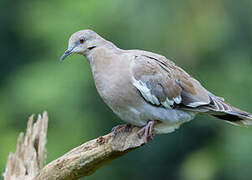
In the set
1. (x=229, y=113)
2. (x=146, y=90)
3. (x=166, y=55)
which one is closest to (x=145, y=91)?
(x=146, y=90)

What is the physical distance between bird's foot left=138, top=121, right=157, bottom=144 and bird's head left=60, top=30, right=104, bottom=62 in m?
0.85

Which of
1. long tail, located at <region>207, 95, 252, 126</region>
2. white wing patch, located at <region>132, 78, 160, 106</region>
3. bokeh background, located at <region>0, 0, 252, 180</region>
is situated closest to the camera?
white wing patch, located at <region>132, 78, 160, 106</region>

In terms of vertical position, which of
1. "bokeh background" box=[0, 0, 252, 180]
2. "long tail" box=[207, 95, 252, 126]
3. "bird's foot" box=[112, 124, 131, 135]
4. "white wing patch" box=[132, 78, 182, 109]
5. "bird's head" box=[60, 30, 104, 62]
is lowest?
"long tail" box=[207, 95, 252, 126]

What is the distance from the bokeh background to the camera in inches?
357

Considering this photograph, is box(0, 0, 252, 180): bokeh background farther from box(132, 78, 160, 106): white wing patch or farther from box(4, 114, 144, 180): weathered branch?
box(4, 114, 144, 180): weathered branch

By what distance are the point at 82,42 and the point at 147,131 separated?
978 mm

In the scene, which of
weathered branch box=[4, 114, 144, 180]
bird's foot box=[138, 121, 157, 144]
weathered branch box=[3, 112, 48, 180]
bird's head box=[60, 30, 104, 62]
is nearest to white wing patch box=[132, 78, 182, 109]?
Answer: bird's foot box=[138, 121, 157, 144]

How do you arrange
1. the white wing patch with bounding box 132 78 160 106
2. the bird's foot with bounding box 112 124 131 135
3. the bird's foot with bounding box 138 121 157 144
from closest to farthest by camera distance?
the bird's foot with bounding box 138 121 157 144 → the white wing patch with bounding box 132 78 160 106 → the bird's foot with bounding box 112 124 131 135

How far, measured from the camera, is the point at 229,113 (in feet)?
15.6

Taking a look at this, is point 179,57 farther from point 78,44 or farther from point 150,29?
point 78,44

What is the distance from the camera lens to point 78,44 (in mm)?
4781

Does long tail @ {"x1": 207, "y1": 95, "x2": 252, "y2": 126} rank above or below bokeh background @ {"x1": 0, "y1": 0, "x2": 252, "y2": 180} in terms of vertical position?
below

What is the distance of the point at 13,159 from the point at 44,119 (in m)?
0.45

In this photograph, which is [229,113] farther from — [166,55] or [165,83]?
[166,55]
